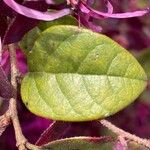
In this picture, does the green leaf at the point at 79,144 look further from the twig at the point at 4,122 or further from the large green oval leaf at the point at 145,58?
the large green oval leaf at the point at 145,58

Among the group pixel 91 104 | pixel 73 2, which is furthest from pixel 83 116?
pixel 73 2

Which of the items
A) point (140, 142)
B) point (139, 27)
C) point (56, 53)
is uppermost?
point (56, 53)

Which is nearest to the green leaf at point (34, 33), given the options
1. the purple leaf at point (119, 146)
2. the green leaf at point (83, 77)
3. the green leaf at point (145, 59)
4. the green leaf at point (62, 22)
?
the green leaf at point (62, 22)

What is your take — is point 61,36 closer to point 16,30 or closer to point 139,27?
point 16,30

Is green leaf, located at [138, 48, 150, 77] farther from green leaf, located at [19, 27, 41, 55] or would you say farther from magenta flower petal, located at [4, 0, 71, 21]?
magenta flower petal, located at [4, 0, 71, 21]

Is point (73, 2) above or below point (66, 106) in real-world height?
above

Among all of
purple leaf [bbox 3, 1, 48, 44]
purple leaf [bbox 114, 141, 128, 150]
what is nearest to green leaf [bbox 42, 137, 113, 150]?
purple leaf [bbox 114, 141, 128, 150]

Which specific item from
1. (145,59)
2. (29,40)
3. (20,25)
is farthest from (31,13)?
(145,59)
